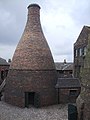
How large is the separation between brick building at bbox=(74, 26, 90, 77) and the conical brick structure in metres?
5.99

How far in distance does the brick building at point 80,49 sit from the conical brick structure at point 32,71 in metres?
5.99

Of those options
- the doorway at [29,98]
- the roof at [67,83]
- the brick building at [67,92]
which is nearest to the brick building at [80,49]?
the roof at [67,83]

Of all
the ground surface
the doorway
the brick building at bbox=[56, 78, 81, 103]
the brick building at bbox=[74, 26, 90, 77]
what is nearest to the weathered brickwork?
the ground surface

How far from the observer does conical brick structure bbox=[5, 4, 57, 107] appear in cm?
2195

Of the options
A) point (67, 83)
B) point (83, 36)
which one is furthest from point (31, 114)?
point (83, 36)

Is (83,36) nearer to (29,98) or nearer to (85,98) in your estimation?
(29,98)

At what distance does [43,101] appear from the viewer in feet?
72.6

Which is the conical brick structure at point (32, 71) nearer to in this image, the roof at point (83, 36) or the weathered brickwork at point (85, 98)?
the roof at point (83, 36)

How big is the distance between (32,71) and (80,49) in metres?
9.52

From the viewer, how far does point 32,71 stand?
22.2m

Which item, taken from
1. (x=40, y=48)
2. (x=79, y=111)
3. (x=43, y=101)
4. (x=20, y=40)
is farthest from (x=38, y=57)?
(x=79, y=111)

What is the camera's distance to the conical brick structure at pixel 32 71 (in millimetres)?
21953

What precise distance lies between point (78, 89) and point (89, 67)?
10.7 m

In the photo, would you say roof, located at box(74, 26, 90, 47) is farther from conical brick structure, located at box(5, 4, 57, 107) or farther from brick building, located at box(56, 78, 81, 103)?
brick building, located at box(56, 78, 81, 103)
